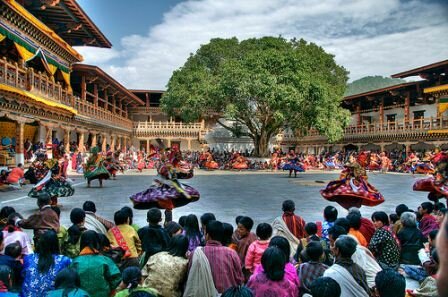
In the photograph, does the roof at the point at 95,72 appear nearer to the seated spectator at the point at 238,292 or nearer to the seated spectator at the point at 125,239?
the seated spectator at the point at 125,239

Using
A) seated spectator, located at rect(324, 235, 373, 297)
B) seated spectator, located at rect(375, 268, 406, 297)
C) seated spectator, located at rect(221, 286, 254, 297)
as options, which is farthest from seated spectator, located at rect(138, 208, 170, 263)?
seated spectator, located at rect(375, 268, 406, 297)

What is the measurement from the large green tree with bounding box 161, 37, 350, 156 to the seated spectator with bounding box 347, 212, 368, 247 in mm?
22630

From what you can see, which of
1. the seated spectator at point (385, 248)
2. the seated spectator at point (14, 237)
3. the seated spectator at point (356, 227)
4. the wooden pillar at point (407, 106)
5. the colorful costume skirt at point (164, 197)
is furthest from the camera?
the wooden pillar at point (407, 106)

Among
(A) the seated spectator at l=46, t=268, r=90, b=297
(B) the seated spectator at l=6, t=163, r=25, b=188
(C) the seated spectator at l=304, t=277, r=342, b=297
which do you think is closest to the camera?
(C) the seated spectator at l=304, t=277, r=342, b=297

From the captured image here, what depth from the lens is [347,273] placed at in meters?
3.78

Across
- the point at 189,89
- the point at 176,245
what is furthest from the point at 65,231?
the point at 189,89

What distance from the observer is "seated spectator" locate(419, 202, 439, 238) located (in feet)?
21.5

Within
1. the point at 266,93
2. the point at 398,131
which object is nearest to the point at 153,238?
the point at 266,93

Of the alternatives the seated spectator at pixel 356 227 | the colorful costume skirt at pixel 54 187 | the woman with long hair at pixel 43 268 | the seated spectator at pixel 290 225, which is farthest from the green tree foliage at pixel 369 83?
the woman with long hair at pixel 43 268

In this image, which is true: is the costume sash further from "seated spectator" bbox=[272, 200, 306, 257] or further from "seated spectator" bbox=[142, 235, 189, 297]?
"seated spectator" bbox=[272, 200, 306, 257]

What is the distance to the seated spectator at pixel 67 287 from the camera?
128 inches

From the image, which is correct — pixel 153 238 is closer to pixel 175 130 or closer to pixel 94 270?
pixel 94 270

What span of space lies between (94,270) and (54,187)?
763 cm

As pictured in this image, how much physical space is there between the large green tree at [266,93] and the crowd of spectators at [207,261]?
23.0 m
